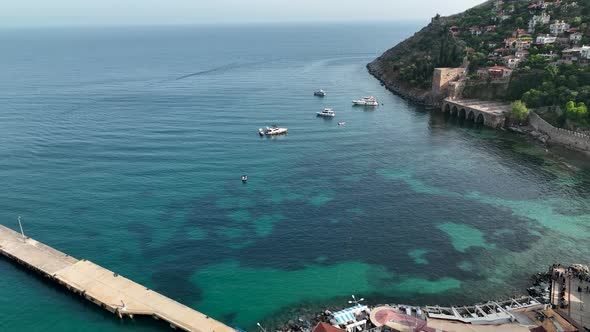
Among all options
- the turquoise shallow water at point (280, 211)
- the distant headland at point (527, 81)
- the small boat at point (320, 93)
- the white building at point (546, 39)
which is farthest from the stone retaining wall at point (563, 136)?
the small boat at point (320, 93)

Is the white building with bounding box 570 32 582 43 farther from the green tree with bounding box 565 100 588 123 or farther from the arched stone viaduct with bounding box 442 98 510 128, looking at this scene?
the green tree with bounding box 565 100 588 123

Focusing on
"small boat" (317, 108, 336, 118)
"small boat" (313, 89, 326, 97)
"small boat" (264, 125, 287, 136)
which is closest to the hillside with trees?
"small boat" (313, 89, 326, 97)

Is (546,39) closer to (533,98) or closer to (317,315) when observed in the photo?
(533,98)

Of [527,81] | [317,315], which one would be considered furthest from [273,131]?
[527,81]

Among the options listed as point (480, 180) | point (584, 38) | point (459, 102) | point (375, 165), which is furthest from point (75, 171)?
point (584, 38)

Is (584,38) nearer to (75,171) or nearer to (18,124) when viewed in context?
(75,171)

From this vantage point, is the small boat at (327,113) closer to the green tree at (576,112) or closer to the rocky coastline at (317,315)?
the green tree at (576,112)
